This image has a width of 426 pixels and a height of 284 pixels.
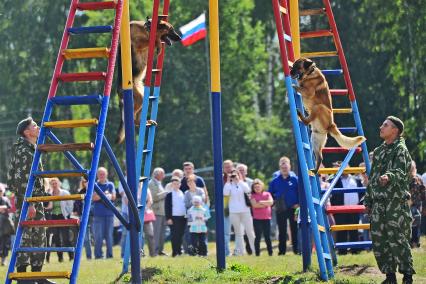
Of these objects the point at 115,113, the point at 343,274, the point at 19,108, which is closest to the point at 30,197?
the point at 343,274

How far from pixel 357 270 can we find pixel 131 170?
3.67m

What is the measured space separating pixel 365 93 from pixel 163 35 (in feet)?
67.9

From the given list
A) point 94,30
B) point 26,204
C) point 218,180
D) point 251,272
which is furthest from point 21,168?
point 251,272

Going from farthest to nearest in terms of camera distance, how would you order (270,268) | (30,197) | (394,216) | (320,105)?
(270,268), (320,105), (394,216), (30,197)

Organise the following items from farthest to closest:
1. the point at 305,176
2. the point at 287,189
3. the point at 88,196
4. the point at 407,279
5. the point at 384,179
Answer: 1. the point at 287,189
2. the point at 305,176
3. the point at 407,279
4. the point at 384,179
5. the point at 88,196

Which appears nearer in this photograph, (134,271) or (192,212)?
(134,271)

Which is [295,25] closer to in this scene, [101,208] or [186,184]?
Answer: [186,184]

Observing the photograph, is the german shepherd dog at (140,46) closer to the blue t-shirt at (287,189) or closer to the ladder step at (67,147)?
the ladder step at (67,147)

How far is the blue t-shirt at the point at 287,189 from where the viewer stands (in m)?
19.1

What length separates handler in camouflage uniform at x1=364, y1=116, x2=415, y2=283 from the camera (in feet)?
37.7

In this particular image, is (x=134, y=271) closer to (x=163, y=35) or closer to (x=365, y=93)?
(x=163, y=35)

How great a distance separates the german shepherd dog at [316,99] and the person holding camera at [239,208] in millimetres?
7075

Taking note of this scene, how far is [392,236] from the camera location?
11.5 meters

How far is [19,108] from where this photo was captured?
39.2m
